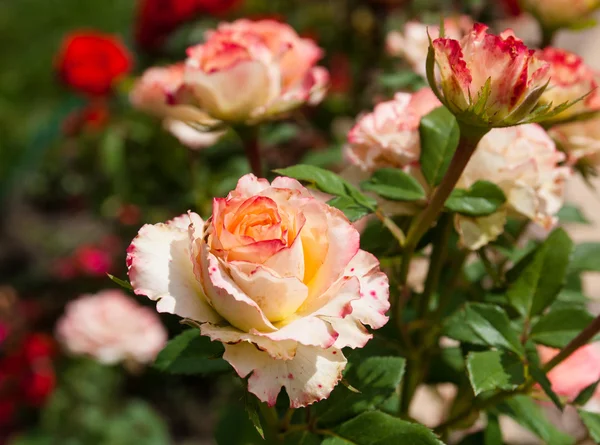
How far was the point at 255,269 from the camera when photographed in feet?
1.18

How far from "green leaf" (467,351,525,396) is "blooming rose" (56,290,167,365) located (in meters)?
0.97

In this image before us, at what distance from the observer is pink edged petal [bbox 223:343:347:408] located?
0.37 meters

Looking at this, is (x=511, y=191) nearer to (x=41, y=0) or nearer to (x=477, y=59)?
(x=477, y=59)

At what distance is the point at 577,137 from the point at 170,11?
941 millimetres

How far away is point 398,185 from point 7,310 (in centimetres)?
156

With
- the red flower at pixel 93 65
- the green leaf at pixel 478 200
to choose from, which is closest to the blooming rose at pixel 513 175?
the green leaf at pixel 478 200

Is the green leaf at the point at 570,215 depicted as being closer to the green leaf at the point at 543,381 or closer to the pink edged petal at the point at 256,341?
the green leaf at the point at 543,381

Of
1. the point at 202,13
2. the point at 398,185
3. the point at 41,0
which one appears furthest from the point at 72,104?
the point at 41,0

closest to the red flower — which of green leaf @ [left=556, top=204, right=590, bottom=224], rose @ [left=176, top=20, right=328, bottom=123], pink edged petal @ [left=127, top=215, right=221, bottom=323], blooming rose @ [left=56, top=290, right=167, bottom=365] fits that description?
blooming rose @ [left=56, top=290, right=167, bottom=365]

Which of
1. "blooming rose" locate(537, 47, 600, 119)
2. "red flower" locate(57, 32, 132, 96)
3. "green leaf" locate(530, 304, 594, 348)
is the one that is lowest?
"red flower" locate(57, 32, 132, 96)

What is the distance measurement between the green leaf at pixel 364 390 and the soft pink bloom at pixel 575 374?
0.18 m

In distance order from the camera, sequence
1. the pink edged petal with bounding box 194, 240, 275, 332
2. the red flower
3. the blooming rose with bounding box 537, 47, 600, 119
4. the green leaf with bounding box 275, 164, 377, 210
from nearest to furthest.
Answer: the pink edged petal with bounding box 194, 240, 275, 332 → the green leaf with bounding box 275, 164, 377, 210 → the blooming rose with bounding box 537, 47, 600, 119 → the red flower

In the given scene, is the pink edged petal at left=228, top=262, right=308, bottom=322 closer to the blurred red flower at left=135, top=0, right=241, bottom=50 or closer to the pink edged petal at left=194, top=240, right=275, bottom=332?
the pink edged petal at left=194, top=240, right=275, bottom=332

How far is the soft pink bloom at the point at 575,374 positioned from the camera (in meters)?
0.58
